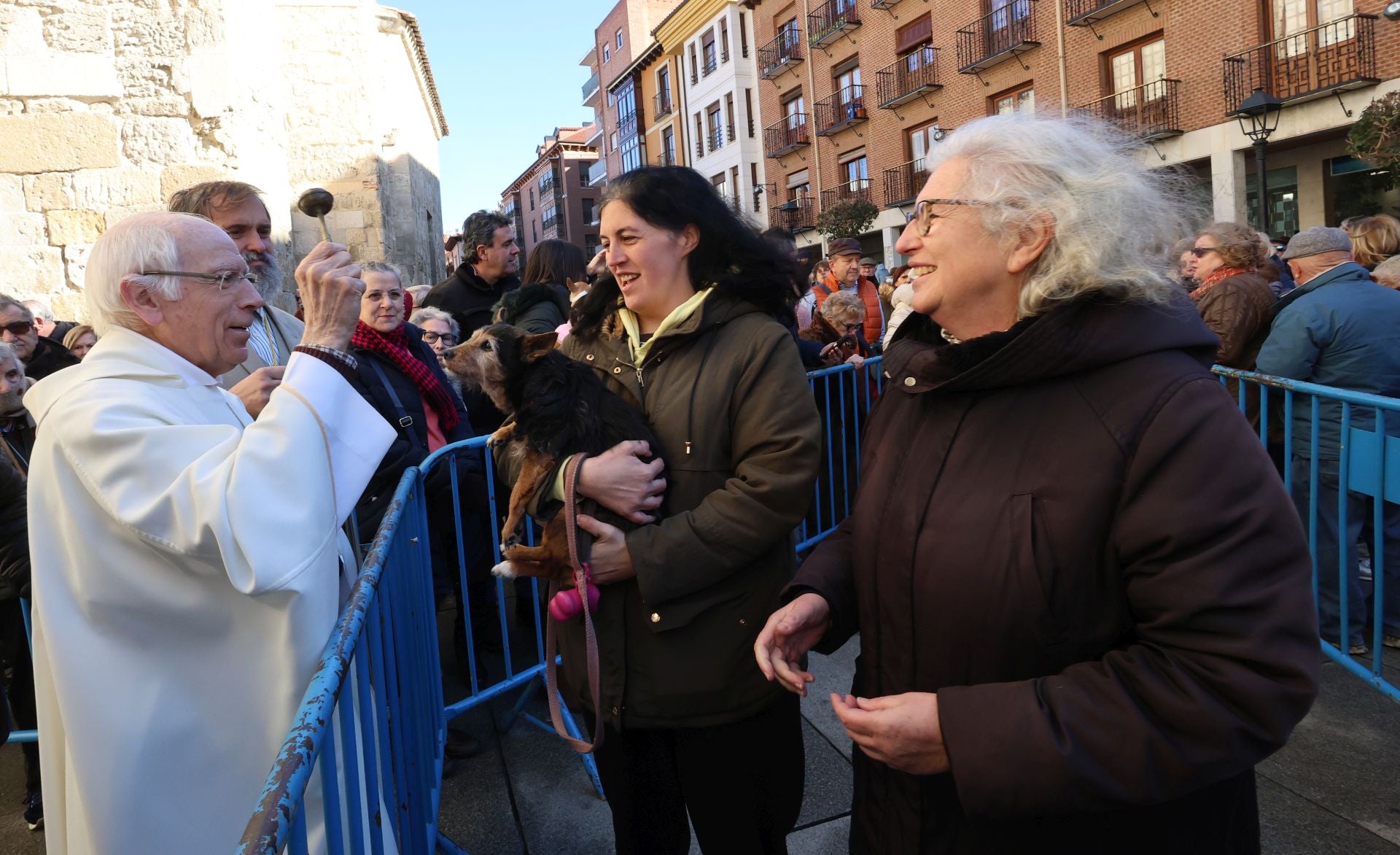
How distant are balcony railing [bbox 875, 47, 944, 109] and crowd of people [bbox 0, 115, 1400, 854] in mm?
23431

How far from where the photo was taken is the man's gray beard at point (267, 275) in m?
2.79

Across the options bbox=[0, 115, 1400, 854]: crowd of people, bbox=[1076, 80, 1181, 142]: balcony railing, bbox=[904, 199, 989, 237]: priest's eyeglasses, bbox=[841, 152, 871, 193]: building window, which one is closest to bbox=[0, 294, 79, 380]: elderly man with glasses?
bbox=[0, 115, 1400, 854]: crowd of people

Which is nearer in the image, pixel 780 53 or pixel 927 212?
pixel 927 212

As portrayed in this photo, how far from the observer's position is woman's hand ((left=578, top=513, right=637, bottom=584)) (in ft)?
6.38

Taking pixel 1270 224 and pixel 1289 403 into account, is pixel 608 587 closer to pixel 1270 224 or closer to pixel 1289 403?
pixel 1289 403

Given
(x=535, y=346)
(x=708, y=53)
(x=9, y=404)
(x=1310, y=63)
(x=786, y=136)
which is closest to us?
(x=535, y=346)

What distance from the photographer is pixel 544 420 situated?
2.22 meters

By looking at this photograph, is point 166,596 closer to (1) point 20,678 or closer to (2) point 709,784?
(2) point 709,784

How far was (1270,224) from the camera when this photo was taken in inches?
Result: 644

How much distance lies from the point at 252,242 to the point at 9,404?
5.01ft

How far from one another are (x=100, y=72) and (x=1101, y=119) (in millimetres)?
6760

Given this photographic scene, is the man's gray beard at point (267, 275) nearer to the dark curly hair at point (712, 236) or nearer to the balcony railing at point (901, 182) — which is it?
the dark curly hair at point (712, 236)

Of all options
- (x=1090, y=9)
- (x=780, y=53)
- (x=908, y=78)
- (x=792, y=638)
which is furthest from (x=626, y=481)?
(x=780, y=53)

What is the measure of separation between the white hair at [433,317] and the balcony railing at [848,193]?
23.0m
